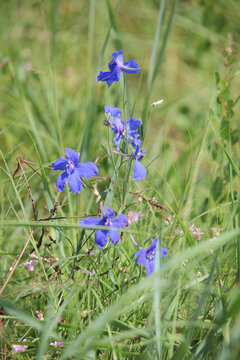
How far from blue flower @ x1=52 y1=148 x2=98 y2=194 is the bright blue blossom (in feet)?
0.39

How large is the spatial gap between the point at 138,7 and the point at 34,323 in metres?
3.77

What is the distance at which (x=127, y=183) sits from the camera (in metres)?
1.38

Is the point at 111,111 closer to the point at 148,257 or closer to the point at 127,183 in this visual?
the point at 127,183

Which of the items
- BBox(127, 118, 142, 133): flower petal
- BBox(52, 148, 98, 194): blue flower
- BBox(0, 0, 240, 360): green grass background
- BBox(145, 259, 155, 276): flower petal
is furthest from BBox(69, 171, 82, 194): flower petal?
BBox(145, 259, 155, 276): flower petal

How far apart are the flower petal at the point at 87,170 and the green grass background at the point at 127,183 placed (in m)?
0.07

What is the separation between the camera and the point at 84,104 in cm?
281

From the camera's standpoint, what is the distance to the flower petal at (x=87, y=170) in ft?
4.25

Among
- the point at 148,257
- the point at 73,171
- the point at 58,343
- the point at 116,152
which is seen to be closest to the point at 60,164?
the point at 73,171

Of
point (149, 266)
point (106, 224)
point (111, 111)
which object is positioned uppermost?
point (111, 111)

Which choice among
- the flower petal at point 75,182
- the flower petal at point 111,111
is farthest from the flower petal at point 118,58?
the flower petal at point 75,182

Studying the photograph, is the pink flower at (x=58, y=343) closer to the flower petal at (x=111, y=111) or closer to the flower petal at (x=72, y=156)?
the flower petal at (x=72, y=156)

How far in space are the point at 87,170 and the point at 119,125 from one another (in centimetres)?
18

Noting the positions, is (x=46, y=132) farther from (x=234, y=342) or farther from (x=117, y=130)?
(x=234, y=342)

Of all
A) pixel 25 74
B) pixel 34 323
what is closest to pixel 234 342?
pixel 34 323
